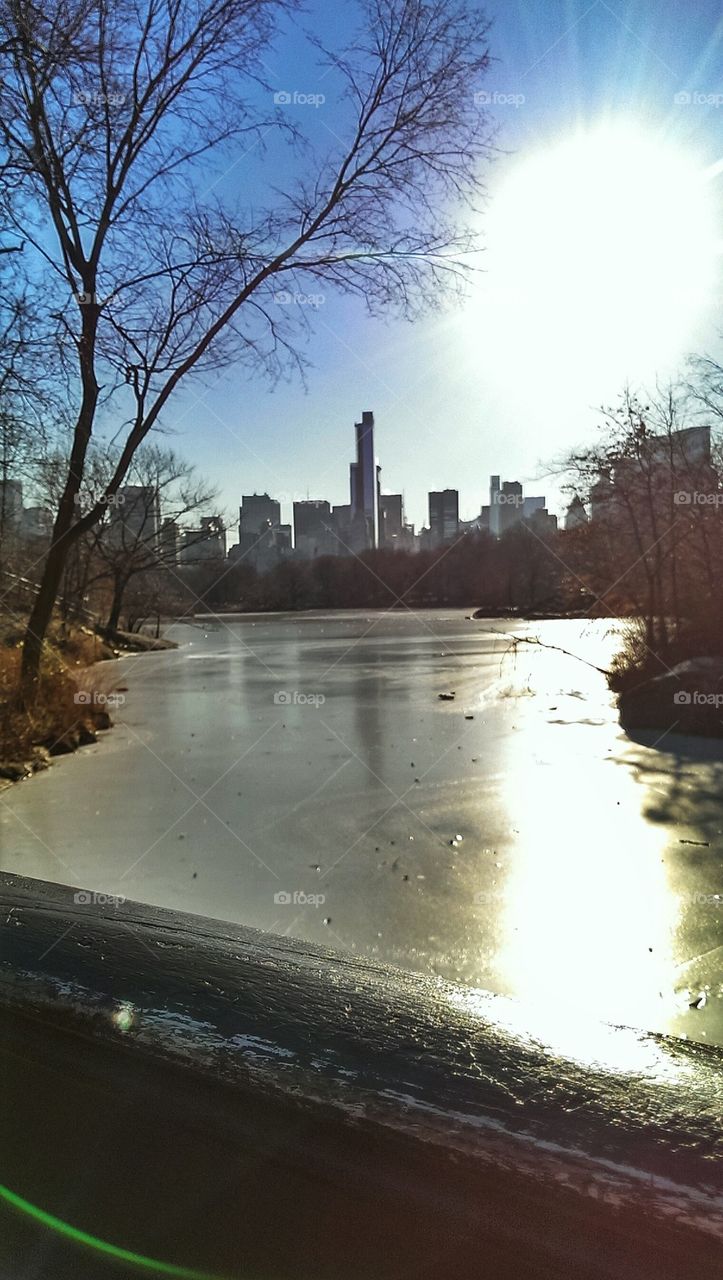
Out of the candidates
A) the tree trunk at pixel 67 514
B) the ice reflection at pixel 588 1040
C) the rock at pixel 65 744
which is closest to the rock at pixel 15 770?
the rock at pixel 65 744

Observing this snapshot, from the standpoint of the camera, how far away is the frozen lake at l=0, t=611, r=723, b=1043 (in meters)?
3.93

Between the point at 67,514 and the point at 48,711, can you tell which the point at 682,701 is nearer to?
the point at 48,711

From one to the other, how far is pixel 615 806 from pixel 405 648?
57.0 ft

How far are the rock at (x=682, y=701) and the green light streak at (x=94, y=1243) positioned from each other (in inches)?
391

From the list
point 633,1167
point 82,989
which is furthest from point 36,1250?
point 633,1167

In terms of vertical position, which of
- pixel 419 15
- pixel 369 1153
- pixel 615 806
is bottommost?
pixel 615 806

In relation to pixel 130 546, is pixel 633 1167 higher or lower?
lower

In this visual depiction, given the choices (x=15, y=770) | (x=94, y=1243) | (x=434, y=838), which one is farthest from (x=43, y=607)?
(x=94, y=1243)

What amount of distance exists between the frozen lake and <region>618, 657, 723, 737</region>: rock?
18.2 inches

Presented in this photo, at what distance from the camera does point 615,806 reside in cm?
659

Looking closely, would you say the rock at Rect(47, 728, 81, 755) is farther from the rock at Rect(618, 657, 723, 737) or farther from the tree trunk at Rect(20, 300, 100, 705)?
the rock at Rect(618, 657, 723, 737)

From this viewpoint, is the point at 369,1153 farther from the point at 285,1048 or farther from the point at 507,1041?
the point at 507,1041

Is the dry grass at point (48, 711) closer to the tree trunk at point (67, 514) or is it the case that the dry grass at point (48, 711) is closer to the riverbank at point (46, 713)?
the riverbank at point (46, 713)

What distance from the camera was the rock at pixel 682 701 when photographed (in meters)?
10.4
